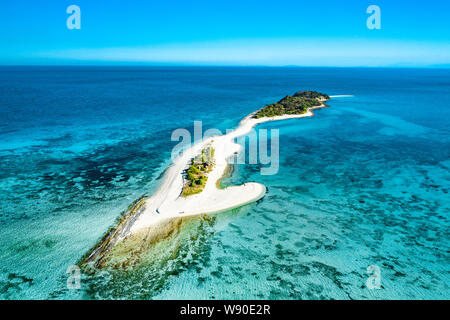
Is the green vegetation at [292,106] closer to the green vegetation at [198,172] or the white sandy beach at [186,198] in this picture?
the green vegetation at [198,172]

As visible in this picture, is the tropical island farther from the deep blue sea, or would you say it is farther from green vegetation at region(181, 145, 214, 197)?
the deep blue sea

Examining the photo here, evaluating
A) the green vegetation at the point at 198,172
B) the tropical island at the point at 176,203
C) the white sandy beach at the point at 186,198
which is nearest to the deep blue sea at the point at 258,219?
the tropical island at the point at 176,203

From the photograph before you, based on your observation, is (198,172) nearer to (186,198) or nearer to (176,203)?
(186,198)

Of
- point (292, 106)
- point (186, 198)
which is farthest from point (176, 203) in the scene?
point (292, 106)

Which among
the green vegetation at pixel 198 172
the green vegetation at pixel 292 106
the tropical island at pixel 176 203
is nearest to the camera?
the tropical island at pixel 176 203

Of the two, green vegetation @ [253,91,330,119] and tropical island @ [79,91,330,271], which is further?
green vegetation @ [253,91,330,119]

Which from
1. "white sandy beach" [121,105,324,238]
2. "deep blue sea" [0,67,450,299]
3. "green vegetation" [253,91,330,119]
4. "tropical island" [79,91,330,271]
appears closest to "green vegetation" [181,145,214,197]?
"tropical island" [79,91,330,271]
